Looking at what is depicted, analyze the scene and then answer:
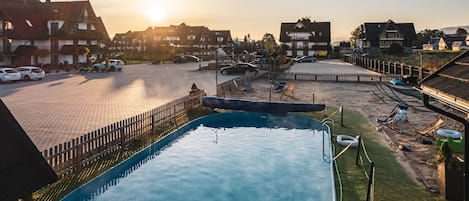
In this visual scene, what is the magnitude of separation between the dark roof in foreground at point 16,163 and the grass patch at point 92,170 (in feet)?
21.0

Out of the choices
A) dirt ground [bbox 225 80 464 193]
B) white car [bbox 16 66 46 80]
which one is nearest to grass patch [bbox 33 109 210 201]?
dirt ground [bbox 225 80 464 193]

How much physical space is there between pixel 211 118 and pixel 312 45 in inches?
3088

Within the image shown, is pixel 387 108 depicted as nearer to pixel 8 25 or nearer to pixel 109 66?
pixel 109 66

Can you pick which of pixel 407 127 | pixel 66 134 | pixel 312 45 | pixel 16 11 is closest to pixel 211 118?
pixel 66 134

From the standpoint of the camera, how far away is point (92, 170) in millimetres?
11117

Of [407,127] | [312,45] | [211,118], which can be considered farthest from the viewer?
[312,45]

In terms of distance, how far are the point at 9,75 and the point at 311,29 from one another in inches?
2838

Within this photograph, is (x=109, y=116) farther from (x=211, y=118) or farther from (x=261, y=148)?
(x=261, y=148)

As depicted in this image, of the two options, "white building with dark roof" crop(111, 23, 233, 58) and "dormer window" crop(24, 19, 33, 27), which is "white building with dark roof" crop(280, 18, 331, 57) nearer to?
"white building with dark roof" crop(111, 23, 233, 58)

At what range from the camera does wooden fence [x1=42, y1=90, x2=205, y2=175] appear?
406 inches

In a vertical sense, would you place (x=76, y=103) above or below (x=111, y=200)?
above

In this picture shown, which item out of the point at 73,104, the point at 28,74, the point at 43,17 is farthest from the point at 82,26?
the point at 73,104

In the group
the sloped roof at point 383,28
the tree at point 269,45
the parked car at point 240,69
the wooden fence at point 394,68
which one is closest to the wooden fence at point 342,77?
the wooden fence at point 394,68

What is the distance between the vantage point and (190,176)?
1216 centimetres
